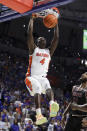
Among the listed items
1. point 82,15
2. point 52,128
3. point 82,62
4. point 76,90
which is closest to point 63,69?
point 82,62

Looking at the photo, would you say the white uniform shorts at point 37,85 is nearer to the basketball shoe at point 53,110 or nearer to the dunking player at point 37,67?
the dunking player at point 37,67

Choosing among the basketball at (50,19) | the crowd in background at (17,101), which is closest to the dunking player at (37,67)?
the basketball at (50,19)

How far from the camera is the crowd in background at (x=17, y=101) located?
1285cm

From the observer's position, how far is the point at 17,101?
48.5ft

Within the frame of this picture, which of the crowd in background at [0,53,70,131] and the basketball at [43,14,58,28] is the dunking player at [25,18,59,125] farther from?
the crowd in background at [0,53,70,131]

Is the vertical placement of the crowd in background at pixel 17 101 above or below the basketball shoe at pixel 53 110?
below

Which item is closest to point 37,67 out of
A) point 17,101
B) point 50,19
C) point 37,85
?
point 37,85

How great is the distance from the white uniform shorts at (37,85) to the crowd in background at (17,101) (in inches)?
278

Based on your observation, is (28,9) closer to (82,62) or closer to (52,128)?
(52,128)

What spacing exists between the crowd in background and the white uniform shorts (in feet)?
23.1

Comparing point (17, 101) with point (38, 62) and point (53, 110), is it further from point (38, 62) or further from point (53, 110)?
point (53, 110)

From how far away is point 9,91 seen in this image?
16562 millimetres

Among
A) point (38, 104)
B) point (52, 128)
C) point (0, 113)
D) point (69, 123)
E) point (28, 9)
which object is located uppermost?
point (28, 9)

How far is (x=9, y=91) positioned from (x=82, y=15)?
482 inches
